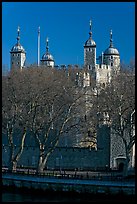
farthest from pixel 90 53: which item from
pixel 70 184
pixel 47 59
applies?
pixel 70 184

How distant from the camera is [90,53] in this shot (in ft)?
173

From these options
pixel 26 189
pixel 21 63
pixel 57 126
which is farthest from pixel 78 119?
pixel 21 63

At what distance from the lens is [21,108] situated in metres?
33.1

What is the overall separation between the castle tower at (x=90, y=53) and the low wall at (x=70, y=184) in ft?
82.0

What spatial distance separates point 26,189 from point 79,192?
12.7ft


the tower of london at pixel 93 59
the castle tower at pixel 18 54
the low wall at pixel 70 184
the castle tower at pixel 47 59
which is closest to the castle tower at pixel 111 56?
the tower of london at pixel 93 59

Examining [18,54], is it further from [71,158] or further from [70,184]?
[70,184]

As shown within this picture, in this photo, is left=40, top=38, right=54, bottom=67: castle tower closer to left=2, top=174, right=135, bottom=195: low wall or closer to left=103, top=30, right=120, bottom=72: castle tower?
left=103, top=30, right=120, bottom=72: castle tower

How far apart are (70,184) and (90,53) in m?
28.9

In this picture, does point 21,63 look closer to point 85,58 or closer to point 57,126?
point 85,58

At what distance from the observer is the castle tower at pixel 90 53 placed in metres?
51.9

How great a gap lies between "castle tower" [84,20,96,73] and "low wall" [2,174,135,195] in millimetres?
24995

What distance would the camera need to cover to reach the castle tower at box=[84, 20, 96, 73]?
5192 cm

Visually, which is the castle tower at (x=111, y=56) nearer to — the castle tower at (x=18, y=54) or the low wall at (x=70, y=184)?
the castle tower at (x=18, y=54)
